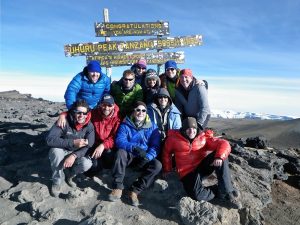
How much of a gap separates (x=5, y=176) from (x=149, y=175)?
339 centimetres

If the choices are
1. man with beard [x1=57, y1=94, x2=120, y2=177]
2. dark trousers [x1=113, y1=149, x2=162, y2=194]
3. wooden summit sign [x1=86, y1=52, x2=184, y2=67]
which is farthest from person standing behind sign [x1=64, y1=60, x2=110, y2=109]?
wooden summit sign [x1=86, y1=52, x2=184, y2=67]

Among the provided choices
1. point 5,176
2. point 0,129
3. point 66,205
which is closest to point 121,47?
point 0,129

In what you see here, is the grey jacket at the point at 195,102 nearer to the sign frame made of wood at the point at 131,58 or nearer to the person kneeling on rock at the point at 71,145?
the person kneeling on rock at the point at 71,145

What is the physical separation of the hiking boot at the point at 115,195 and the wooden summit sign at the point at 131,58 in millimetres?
9794

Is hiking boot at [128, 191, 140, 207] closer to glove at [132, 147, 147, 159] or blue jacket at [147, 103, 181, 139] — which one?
glove at [132, 147, 147, 159]

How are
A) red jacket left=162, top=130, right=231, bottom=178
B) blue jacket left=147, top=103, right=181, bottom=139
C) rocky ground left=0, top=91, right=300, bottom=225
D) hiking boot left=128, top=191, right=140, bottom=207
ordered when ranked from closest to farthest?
rocky ground left=0, top=91, right=300, bottom=225 < hiking boot left=128, top=191, right=140, bottom=207 < red jacket left=162, top=130, right=231, bottom=178 < blue jacket left=147, top=103, right=181, bottom=139

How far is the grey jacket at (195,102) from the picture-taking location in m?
7.82

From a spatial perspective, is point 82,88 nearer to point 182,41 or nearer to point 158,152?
point 158,152

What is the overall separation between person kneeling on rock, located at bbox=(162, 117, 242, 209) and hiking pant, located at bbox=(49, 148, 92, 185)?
1529 millimetres

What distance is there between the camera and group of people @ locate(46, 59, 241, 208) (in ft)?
21.5

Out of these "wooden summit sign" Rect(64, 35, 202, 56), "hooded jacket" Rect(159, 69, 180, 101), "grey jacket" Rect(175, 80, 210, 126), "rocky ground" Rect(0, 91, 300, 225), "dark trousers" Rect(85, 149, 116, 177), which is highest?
"wooden summit sign" Rect(64, 35, 202, 56)

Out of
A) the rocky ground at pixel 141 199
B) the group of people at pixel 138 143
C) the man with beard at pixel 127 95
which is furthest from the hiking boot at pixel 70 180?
the man with beard at pixel 127 95

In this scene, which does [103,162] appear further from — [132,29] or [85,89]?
[132,29]

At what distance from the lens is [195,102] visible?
7.96 metres
